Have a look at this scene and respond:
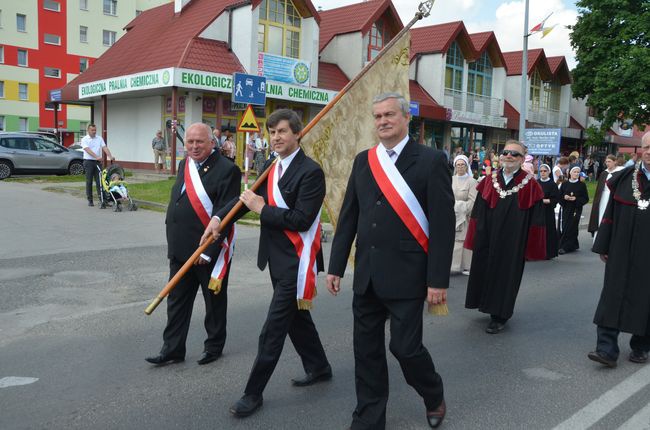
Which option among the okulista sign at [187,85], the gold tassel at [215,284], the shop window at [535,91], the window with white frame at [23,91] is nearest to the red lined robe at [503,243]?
the gold tassel at [215,284]

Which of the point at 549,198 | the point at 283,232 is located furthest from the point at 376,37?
the point at 283,232

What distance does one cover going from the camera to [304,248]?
160 inches

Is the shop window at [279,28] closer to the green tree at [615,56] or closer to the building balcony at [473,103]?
the building balcony at [473,103]

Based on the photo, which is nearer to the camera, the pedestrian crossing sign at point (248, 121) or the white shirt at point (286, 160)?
the white shirt at point (286, 160)

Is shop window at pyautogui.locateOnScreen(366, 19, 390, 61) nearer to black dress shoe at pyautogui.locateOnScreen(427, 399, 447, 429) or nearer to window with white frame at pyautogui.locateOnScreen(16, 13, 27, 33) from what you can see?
black dress shoe at pyautogui.locateOnScreen(427, 399, 447, 429)

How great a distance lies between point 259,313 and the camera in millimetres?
6391

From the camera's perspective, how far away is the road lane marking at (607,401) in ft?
12.7

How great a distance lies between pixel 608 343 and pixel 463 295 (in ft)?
8.79

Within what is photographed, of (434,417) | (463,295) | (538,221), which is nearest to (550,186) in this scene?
(463,295)

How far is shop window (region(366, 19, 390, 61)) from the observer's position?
29812mm

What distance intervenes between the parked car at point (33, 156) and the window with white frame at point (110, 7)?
37.6 metres

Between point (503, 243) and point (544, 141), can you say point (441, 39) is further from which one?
point (503, 243)

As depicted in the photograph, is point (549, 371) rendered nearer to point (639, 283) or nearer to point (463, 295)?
point (639, 283)

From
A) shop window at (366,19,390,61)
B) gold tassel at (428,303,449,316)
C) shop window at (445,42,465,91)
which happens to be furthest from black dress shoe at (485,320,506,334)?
shop window at (445,42,465,91)
